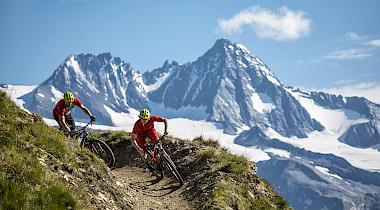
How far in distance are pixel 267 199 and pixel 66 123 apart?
9184mm

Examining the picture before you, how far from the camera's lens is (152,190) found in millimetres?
11750

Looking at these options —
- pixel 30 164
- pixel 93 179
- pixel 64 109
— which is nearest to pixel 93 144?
pixel 64 109

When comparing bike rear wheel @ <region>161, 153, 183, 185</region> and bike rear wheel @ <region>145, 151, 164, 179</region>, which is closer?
bike rear wheel @ <region>161, 153, 183, 185</region>

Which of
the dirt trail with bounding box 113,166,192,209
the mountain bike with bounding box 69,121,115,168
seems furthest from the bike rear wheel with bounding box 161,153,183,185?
the mountain bike with bounding box 69,121,115,168

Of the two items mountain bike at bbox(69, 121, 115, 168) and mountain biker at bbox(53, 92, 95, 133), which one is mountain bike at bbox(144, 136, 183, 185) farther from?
mountain biker at bbox(53, 92, 95, 133)

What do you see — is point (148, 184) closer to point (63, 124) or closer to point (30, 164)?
point (63, 124)

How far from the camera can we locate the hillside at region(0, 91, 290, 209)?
20.0 feet

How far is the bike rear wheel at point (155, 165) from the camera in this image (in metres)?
12.4

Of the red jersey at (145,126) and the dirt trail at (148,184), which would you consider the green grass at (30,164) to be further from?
the red jersey at (145,126)

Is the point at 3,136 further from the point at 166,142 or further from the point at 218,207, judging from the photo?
the point at 166,142

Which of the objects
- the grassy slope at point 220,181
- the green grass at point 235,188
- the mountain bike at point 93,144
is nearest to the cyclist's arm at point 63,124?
the mountain bike at point 93,144

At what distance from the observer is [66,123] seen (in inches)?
514

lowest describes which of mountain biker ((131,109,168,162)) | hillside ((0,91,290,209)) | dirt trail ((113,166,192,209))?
dirt trail ((113,166,192,209))

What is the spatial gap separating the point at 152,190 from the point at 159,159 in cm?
128
